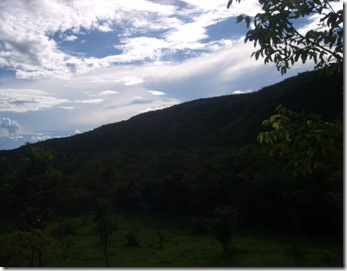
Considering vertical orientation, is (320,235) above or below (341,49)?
below

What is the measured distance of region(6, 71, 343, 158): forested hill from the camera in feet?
156

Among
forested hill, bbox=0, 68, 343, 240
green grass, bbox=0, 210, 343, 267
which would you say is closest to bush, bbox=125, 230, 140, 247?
green grass, bbox=0, 210, 343, 267

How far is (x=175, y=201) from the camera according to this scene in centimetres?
3256

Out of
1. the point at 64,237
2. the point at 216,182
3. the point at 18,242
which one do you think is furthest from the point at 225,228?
the point at 64,237

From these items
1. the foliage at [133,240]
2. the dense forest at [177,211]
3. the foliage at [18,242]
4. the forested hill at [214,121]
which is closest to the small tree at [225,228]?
the dense forest at [177,211]

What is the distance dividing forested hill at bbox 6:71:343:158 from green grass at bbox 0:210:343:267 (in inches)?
752

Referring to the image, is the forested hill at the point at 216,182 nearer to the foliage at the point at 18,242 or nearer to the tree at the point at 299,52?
the tree at the point at 299,52

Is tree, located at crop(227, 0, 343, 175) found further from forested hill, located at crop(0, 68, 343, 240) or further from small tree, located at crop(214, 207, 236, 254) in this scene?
small tree, located at crop(214, 207, 236, 254)

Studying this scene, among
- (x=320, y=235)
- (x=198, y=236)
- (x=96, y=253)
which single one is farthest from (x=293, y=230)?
(x=96, y=253)

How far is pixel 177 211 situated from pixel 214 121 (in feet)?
121

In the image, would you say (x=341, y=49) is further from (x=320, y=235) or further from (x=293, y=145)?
(x=320, y=235)

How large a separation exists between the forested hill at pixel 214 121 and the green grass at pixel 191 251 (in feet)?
62.7

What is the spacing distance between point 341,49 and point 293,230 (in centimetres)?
2214

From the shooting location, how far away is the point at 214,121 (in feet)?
220
